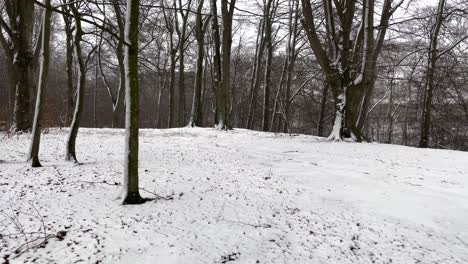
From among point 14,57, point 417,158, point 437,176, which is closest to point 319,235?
point 437,176

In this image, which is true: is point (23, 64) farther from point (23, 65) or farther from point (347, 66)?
point (347, 66)

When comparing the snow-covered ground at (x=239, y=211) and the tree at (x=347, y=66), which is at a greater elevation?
the tree at (x=347, y=66)

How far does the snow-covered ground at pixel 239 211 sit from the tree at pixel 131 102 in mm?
229

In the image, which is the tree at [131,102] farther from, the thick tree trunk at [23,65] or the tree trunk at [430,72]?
the tree trunk at [430,72]

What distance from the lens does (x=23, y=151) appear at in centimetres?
703

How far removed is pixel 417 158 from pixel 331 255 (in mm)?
5537

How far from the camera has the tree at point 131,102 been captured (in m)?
3.71

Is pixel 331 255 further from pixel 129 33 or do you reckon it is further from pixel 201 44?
pixel 201 44

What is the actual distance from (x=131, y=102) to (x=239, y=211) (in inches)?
74.2

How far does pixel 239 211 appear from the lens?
3861 mm

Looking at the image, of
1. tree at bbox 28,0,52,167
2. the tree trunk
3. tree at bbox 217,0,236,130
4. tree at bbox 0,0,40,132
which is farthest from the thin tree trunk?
the tree trunk

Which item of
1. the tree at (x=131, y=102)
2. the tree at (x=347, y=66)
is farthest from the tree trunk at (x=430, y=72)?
the tree at (x=131, y=102)

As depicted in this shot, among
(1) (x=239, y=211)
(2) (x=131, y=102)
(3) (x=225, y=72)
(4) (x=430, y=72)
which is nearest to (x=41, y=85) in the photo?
(2) (x=131, y=102)

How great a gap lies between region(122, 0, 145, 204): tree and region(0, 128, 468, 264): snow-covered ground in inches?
9.0
